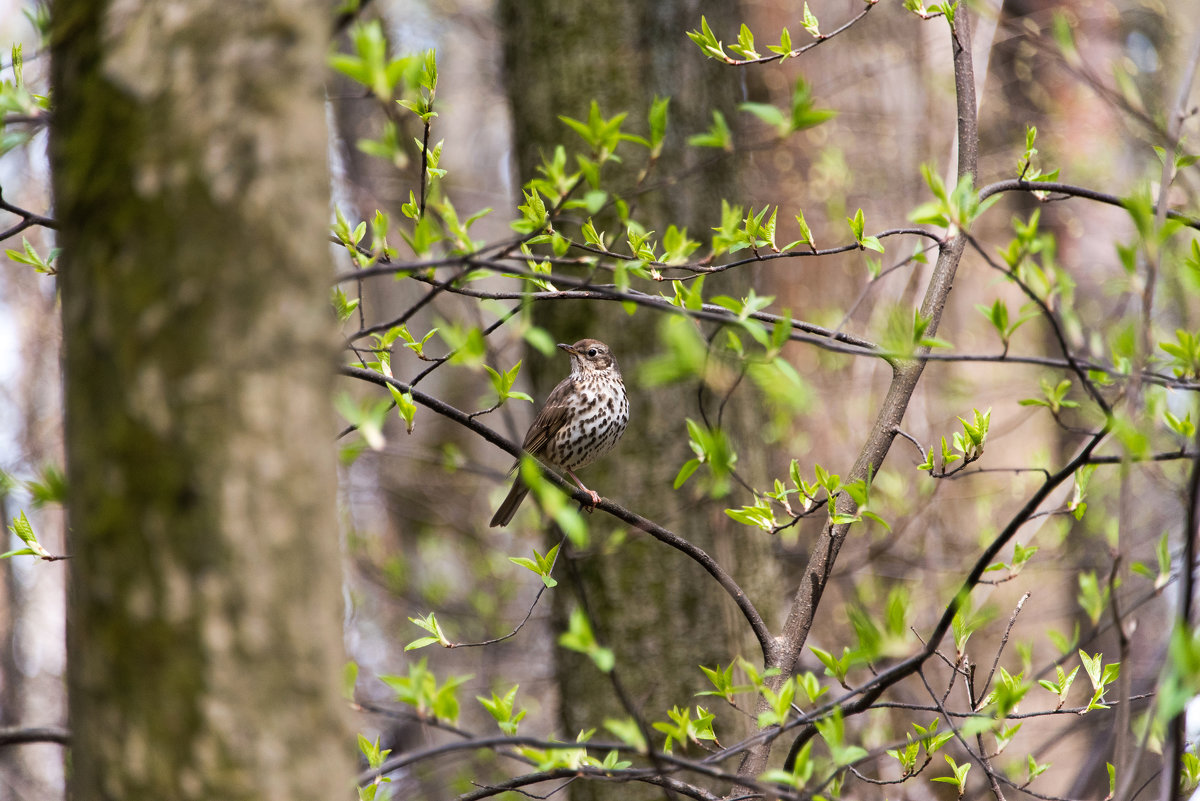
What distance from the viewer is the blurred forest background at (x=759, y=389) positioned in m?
4.63

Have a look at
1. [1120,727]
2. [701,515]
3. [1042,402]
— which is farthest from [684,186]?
[1120,727]

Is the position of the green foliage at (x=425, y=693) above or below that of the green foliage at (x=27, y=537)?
below

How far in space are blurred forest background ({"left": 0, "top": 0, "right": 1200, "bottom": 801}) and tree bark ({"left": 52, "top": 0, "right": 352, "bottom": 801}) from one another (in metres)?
0.87

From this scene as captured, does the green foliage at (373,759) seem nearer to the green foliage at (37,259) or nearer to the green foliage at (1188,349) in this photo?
the green foliage at (37,259)

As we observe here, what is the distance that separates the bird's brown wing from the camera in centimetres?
471

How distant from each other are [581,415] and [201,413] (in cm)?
334

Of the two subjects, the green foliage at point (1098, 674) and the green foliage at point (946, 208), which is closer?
the green foliage at point (946, 208)

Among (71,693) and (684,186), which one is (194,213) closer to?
(71,693)

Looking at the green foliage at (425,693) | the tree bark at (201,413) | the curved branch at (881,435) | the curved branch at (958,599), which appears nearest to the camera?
the tree bark at (201,413)

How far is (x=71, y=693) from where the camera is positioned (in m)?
1.38

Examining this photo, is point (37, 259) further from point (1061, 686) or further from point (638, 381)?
point (1061, 686)

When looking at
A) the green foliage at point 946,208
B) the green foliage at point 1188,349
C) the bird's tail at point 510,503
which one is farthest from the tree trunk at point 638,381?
the green foliage at point 1188,349

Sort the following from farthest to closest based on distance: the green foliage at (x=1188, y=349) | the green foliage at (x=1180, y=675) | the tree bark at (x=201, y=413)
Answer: the green foliage at (x=1188, y=349) → the green foliage at (x=1180, y=675) → the tree bark at (x=201, y=413)

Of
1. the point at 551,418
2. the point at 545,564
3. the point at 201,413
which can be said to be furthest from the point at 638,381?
the point at 201,413
